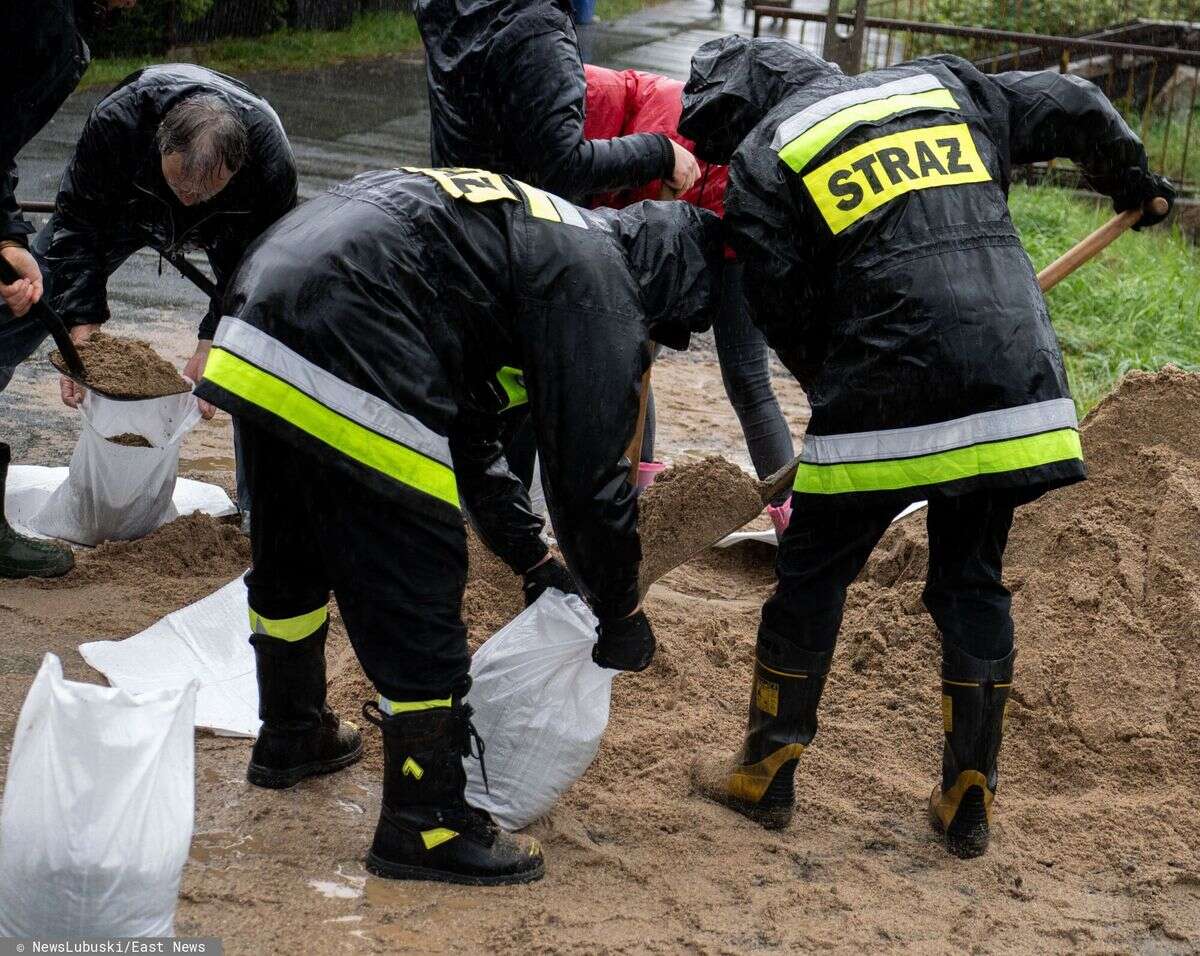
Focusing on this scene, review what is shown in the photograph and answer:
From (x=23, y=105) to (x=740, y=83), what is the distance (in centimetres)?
194

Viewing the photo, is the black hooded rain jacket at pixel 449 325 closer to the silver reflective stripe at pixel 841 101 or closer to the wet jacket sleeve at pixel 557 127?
the silver reflective stripe at pixel 841 101

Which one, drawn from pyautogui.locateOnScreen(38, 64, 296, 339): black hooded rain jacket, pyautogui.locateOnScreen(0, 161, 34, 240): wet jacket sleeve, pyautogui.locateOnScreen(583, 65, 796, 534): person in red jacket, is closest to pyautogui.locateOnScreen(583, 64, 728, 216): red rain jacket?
pyautogui.locateOnScreen(583, 65, 796, 534): person in red jacket

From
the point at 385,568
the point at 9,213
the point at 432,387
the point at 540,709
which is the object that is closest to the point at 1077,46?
the point at 9,213

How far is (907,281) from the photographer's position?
110 inches

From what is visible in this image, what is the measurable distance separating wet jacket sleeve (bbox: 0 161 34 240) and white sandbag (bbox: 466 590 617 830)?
6.05 feet

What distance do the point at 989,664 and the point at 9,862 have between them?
202cm

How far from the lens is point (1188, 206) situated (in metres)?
10.2

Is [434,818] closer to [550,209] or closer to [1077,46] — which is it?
[550,209]

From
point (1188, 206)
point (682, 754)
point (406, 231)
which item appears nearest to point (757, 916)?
point (682, 754)

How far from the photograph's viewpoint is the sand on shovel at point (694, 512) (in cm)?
387

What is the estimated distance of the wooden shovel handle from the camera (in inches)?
136

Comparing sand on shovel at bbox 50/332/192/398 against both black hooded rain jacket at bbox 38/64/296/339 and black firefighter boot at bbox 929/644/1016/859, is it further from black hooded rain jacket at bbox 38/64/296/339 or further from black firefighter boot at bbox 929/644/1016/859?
black firefighter boot at bbox 929/644/1016/859

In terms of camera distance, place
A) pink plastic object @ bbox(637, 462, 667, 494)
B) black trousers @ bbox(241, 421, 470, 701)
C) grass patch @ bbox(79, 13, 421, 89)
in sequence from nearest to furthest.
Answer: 1. black trousers @ bbox(241, 421, 470, 701)
2. pink plastic object @ bbox(637, 462, 667, 494)
3. grass patch @ bbox(79, 13, 421, 89)

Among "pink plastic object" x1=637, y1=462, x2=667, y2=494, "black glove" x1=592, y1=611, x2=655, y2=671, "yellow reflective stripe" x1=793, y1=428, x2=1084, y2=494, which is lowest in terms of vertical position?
"pink plastic object" x1=637, y1=462, x2=667, y2=494
